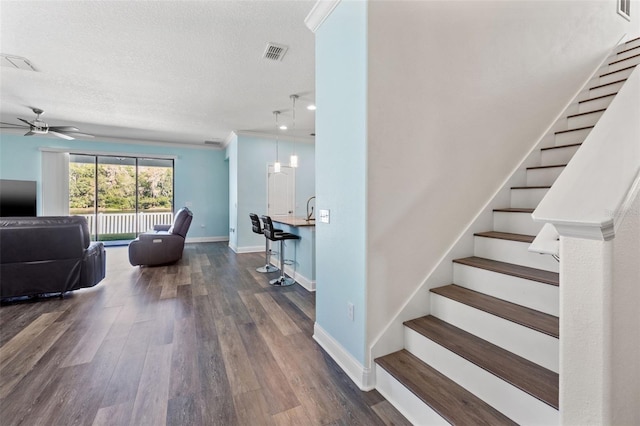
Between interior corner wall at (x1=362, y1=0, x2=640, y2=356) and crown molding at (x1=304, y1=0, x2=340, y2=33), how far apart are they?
1.81 feet

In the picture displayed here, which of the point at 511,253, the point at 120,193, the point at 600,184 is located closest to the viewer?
the point at 600,184

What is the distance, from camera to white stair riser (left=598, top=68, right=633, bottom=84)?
2623mm

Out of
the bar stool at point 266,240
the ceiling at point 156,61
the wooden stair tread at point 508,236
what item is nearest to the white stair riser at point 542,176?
the wooden stair tread at point 508,236

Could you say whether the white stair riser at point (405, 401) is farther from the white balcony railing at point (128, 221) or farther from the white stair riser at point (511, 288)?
the white balcony railing at point (128, 221)

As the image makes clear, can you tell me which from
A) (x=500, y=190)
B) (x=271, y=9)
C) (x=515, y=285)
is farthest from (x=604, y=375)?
(x=271, y=9)

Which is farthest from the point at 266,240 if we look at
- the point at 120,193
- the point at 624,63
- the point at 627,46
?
the point at 120,193

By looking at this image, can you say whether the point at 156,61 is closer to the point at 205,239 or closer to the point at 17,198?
the point at 17,198

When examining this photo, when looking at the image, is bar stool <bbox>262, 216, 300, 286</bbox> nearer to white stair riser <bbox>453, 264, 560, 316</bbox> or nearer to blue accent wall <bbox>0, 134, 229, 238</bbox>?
white stair riser <bbox>453, 264, 560, 316</bbox>

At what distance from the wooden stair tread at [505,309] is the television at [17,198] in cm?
832

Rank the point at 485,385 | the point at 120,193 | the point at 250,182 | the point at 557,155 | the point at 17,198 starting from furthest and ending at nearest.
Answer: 1. the point at 120,193
2. the point at 250,182
3. the point at 17,198
4. the point at 557,155
5. the point at 485,385

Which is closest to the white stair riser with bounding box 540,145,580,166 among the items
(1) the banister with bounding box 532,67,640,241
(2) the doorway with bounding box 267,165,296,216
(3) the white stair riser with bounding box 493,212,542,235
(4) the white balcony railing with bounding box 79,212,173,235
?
(3) the white stair riser with bounding box 493,212,542,235

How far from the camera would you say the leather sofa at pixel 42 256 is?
3180mm

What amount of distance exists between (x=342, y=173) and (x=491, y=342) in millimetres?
1409

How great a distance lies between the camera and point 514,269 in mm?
1792
